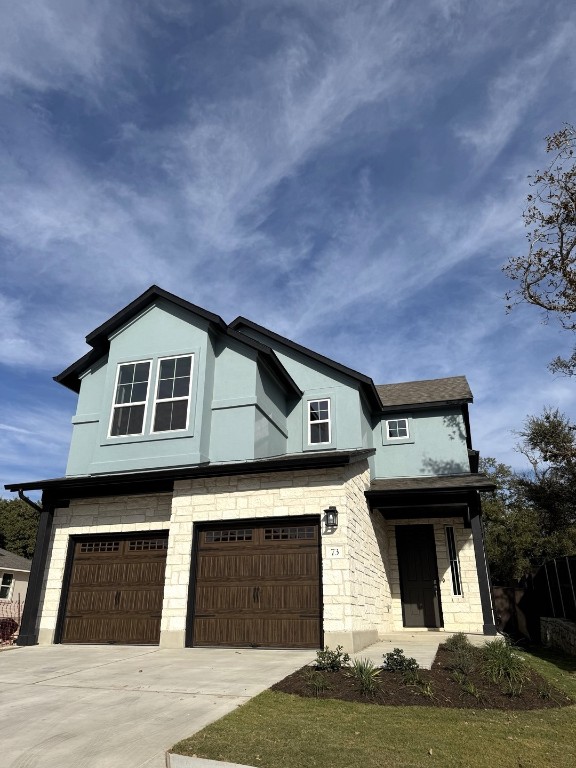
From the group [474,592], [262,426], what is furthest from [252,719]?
[474,592]

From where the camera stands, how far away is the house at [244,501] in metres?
11.7

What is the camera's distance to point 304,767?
14.0 ft

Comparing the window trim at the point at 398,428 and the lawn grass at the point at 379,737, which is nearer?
the lawn grass at the point at 379,737

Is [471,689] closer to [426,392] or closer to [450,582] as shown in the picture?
[450,582]

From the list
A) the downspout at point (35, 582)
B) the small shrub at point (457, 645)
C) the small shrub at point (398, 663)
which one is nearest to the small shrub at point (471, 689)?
the small shrub at point (398, 663)

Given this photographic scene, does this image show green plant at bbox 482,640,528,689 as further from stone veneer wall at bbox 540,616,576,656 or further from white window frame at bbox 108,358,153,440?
white window frame at bbox 108,358,153,440

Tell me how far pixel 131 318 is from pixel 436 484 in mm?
10690

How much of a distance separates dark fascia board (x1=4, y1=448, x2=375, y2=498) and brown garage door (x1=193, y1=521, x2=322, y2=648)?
4.47ft

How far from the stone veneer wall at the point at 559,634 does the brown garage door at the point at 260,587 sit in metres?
7.60

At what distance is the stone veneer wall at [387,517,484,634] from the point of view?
1584 cm

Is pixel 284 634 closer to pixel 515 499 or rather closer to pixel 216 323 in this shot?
pixel 216 323

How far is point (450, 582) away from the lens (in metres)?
16.3

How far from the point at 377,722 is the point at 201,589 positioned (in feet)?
23.6

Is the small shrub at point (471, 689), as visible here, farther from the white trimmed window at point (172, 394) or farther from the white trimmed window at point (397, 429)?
the white trimmed window at point (397, 429)
